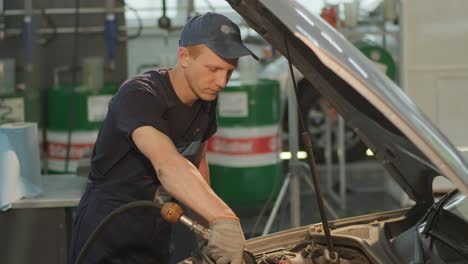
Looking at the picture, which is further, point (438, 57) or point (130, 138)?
point (438, 57)

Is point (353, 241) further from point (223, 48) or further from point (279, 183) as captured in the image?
point (279, 183)

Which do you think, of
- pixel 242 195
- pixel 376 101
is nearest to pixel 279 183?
pixel 242 195

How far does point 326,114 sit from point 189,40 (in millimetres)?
5320

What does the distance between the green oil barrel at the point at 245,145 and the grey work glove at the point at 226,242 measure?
13.4 ft

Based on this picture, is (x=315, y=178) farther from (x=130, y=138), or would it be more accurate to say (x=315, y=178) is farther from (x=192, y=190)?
(x=130, y=138)

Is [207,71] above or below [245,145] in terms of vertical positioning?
above

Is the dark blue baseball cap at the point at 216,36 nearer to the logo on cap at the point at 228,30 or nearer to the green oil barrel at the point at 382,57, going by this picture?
the logo on cap at the point at 228,30

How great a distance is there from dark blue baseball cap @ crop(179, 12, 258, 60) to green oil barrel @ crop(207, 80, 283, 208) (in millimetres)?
3612

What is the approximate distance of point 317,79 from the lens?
8.20ft

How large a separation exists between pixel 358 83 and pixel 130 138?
1.01 m

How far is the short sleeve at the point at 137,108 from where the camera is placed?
2.64 metres

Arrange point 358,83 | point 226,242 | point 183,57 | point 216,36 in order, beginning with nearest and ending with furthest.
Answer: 1. point 358,83
2. point 226,242
3. point 216,36
4. point 183,57

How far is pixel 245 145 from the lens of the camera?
639 cm

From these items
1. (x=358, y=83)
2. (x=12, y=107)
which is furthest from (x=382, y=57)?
(x=358, y=83)
